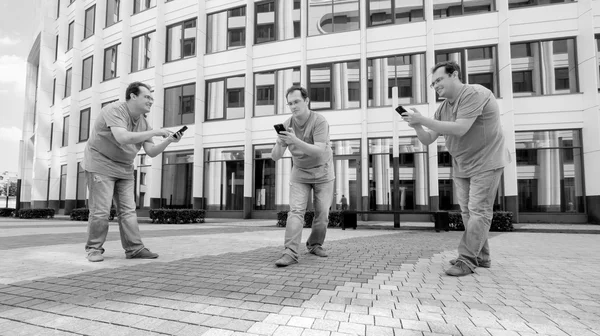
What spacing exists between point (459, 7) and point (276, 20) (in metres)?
8.92

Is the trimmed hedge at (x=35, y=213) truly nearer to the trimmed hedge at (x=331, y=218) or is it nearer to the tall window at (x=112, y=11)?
the tall window at (x=112, y=11)

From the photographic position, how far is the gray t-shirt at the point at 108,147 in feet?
13.0

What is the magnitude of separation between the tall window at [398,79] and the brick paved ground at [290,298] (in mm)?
13079

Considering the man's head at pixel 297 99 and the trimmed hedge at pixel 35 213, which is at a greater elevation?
the man's head at pixel 297 99

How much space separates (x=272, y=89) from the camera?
60.6 feet

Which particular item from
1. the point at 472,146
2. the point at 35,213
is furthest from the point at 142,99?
the point at 35,213

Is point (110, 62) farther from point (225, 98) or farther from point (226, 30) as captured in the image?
point (225, 98)

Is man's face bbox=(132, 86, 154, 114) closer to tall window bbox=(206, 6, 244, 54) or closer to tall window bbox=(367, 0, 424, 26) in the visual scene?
tall window bbox=(367, 0, 424, 26)

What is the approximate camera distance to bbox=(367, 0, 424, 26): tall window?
16484 millimetres

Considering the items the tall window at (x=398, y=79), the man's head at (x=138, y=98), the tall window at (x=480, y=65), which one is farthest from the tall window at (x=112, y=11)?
the man's head at (x=138, y=98)

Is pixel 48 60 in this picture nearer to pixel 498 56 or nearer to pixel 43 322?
pixel 498 56

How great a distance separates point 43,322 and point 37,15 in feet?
132

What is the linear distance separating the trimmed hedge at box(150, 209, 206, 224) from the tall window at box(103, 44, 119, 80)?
44.0 ft

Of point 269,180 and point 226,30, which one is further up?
point 226,30
